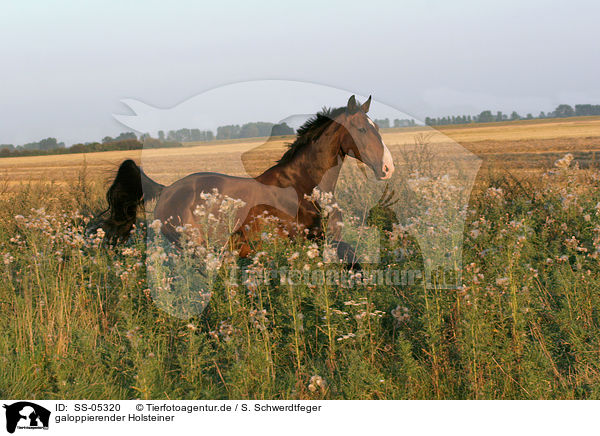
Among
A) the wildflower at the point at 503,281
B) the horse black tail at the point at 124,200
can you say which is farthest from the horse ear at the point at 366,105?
the horse black tail at the point at 124,200

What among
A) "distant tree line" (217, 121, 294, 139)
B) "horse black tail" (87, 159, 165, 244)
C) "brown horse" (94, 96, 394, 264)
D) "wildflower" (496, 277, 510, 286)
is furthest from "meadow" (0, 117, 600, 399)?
"horse black tail" (87, 159, 165, 244)

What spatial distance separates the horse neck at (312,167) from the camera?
607cm

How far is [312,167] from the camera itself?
6137 mm

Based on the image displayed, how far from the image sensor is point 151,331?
4.46 m

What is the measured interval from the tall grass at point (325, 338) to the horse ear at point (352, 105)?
5.13 ft

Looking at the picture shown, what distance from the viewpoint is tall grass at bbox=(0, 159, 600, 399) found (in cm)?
373

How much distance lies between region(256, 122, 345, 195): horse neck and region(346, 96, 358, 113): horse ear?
0.98 feet

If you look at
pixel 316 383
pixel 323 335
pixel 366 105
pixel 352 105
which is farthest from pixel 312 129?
pixel 316 383

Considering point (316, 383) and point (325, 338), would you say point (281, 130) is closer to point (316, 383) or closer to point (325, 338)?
point (325, 338)

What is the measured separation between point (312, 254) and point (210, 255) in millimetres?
814

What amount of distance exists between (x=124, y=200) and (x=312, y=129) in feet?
9.97

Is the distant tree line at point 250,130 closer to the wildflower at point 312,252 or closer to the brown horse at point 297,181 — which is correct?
the brown horse at point 297,181
